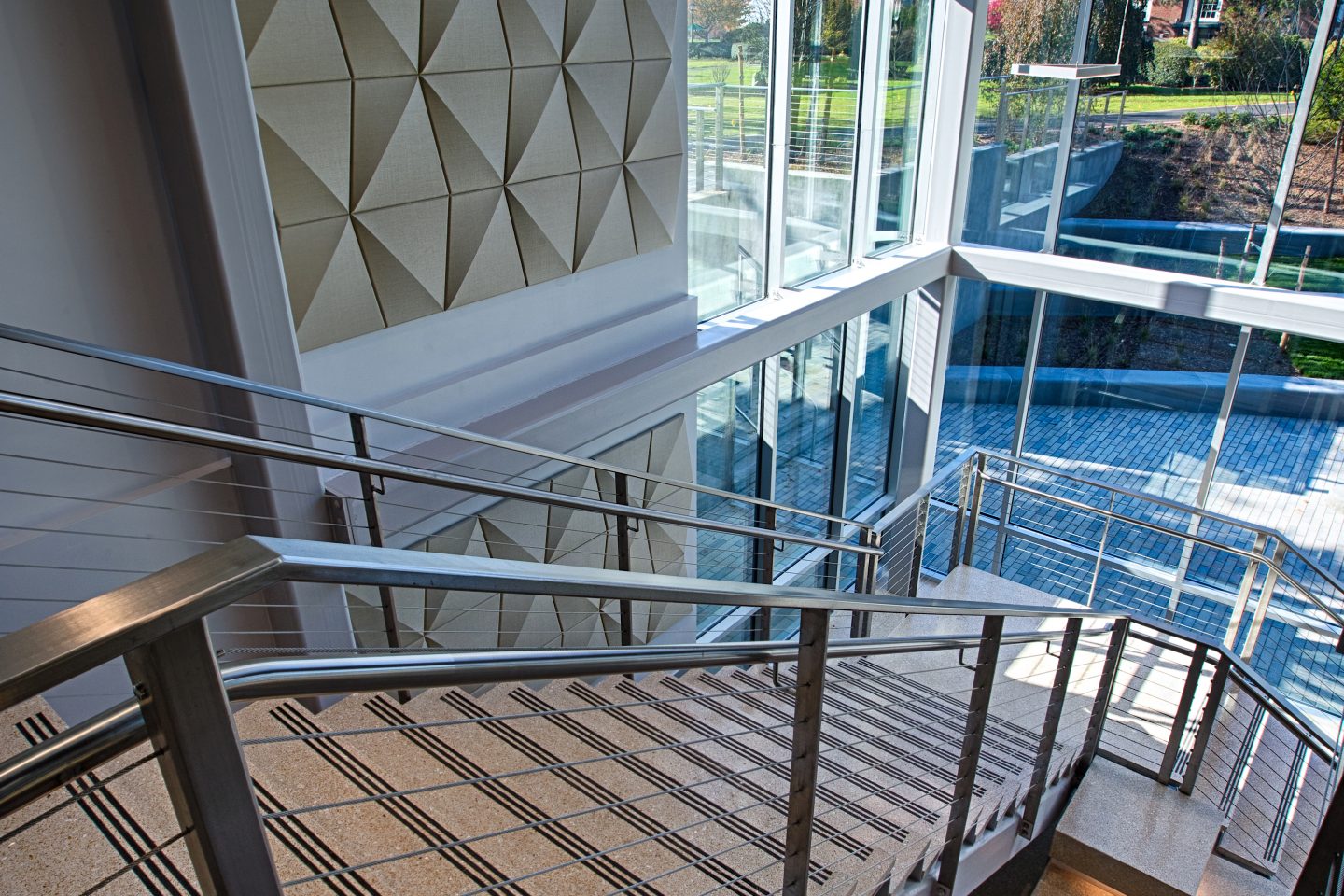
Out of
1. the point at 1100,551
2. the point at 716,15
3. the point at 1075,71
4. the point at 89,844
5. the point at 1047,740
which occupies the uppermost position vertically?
the point at 716,15

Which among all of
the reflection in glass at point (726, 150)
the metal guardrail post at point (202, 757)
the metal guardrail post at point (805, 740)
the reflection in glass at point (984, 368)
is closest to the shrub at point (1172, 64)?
the reflection in glass at point (984, 368)

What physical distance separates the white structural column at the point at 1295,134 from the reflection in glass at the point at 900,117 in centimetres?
247

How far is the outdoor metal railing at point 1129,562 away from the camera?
6.07 meters

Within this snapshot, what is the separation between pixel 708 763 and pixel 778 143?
4.09 m

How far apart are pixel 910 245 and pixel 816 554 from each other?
264cm

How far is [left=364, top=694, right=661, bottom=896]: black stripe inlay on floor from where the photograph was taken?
6.66 feet

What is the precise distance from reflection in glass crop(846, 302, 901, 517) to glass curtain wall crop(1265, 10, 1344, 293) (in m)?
2.70

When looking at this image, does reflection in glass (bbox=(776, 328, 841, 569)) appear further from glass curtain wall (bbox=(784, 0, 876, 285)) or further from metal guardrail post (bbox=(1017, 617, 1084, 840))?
metal guardrail post (bbox=(1017, 617, 1084, 840))

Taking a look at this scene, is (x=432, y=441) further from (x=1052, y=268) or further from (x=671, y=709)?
(x=1052, y=268)

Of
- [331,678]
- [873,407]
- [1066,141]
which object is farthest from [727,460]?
[331,678]

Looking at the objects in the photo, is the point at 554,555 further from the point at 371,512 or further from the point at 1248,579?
the point at 1248,579

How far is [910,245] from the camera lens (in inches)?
292

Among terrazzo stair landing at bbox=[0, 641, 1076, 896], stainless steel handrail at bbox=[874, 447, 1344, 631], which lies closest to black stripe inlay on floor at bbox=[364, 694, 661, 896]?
terrazzo stair landing at bbox=[0, 641, 1076, 896]

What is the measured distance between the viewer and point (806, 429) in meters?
6.59
